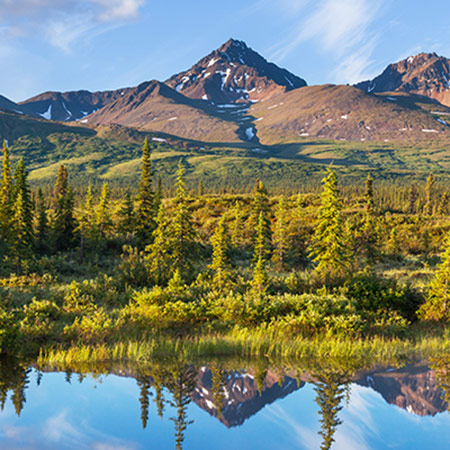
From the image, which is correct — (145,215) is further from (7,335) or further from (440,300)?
(7,335)

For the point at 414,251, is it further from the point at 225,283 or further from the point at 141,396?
the point at 141,396

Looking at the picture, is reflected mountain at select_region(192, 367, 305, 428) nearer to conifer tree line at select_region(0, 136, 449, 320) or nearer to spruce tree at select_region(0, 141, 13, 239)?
conifer tree line at select_region(0, 136, 449, 320)

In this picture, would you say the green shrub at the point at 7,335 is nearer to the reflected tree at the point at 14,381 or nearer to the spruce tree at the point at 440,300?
the reflected tree at the point at 14,381

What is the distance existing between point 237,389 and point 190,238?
69.1 feet

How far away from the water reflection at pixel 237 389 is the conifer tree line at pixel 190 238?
6254 mm

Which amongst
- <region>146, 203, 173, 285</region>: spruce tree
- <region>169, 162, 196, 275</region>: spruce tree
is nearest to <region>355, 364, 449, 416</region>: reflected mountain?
<region>146, 203, 173, 285</region>: spruce tree

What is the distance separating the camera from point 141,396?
6.70 m

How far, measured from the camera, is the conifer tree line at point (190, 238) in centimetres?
2439

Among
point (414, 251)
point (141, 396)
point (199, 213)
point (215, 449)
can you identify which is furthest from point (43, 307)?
point (199, 213)

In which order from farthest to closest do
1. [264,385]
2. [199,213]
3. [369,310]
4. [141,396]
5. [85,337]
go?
[199,213] < [369,310] < [85,337] < [264,385] < [141,396]

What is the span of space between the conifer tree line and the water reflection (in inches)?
246

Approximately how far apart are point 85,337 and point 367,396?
6.08 metres

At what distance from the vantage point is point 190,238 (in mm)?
27844

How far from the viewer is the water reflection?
5.94 meters
